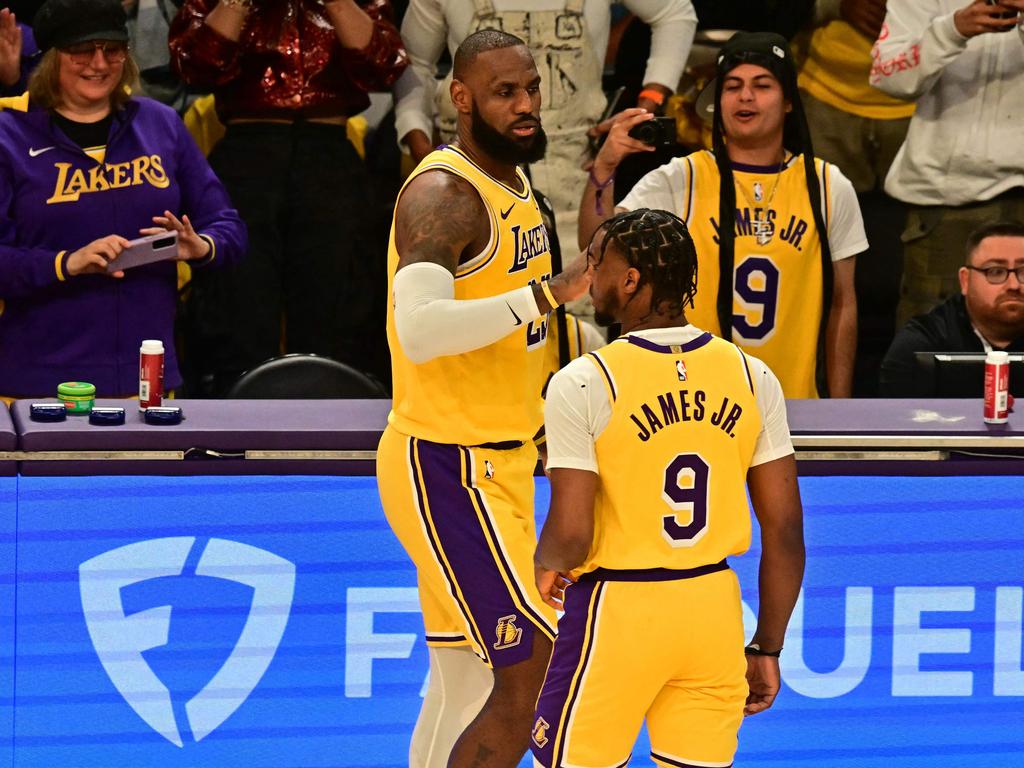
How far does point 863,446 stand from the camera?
4145 mm

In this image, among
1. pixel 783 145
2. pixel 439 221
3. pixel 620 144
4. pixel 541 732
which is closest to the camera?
pixel 541 732

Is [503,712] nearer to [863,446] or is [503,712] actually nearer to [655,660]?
[655,660]

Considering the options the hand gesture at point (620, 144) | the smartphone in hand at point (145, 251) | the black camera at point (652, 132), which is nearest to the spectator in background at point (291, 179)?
the smartphone in hand at point (145, 251)

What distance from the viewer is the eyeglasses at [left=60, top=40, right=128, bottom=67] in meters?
4.99

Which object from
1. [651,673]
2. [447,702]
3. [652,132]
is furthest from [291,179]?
[651,673]

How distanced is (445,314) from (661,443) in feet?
1.91

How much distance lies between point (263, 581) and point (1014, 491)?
5.96ft

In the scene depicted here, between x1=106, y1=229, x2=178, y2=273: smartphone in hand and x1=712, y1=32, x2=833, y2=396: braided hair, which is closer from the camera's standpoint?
x1=106, y1=229, x2=178, y2=273: smartphone in hand

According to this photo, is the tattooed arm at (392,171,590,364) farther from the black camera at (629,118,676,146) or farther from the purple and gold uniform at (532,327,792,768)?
the black camera at (629,118,676,146)

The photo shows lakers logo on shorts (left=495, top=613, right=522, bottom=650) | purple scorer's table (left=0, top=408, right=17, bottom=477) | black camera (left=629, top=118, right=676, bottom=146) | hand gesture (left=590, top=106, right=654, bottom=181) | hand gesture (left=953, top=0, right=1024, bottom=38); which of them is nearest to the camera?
lakers logo on shorts (left=495, top=613, right=522, bottom=650)

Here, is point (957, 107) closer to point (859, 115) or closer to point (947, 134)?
point (947, 134)

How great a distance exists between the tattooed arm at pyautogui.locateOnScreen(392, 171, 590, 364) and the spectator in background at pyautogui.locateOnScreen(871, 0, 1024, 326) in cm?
262

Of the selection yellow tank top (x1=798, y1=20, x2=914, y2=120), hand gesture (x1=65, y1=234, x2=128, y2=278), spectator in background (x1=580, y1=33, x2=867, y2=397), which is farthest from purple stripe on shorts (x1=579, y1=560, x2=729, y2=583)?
yellow tank top (x1=798, y1=20, x2=914, y2=120)

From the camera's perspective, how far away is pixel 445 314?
3.44m
